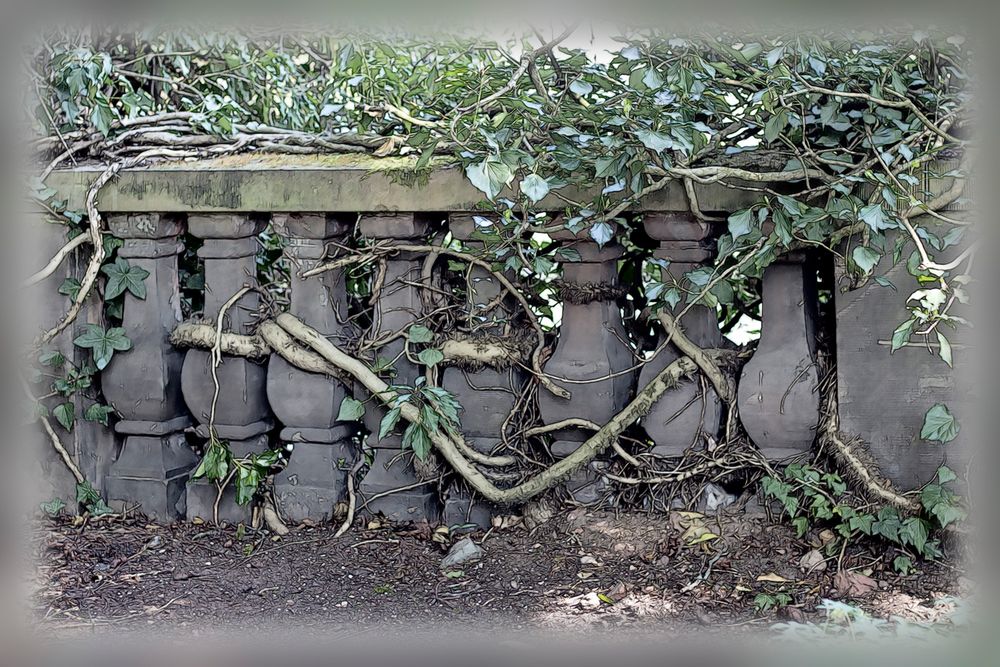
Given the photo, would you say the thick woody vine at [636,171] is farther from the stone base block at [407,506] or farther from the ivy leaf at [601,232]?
the stone base block at [407,506]

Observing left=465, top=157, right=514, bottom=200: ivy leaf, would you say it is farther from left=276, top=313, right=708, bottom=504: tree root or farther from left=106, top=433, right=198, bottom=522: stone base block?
left=106, top=433, right=198, bottom=522: stone base block

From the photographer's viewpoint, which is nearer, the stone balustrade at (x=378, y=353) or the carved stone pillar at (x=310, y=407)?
the stone balustrade at (x=378, y=353)

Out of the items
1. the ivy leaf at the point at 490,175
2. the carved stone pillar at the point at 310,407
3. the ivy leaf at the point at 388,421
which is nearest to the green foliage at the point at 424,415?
the ivy leaf at the point at 388,421

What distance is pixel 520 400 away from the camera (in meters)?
3.05

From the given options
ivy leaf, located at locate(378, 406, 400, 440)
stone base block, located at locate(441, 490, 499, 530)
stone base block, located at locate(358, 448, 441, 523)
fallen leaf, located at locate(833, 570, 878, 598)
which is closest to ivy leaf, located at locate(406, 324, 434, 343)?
ivy leaf, located at locate(378, 406, 400, 440)

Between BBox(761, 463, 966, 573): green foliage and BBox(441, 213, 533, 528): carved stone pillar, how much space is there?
741 mm

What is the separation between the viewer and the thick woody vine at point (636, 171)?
8.63 feet

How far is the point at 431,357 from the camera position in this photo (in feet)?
A: 9.97

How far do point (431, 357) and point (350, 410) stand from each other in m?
0.28

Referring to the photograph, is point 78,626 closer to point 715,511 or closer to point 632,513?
point 632,513

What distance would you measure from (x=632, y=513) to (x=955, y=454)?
0.83 m

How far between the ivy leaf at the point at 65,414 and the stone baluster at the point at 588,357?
1400 millimetres

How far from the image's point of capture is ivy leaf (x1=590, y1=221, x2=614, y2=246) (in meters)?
2.78

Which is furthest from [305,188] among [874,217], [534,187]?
[874,217]
